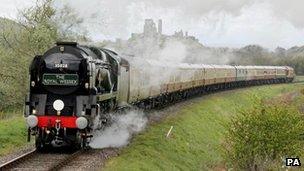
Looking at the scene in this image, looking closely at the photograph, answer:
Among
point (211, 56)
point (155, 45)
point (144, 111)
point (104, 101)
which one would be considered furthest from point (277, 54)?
point (104, 101)

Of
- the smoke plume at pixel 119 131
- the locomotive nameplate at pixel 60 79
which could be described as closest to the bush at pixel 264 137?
the smoke plume at pixel 119 131

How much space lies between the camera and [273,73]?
74.8 m

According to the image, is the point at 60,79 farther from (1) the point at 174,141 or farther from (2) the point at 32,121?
(1) the point at 174,141

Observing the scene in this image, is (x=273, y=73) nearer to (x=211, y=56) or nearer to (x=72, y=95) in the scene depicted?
(x=211, y=56)

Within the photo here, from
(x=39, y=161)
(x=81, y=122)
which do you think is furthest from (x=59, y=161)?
(x=81, y=122)

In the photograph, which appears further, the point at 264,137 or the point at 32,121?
the point at 264,137

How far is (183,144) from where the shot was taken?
78.4ft

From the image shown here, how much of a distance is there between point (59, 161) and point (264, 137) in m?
11.1

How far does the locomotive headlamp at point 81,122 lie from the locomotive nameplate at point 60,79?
3.91ft

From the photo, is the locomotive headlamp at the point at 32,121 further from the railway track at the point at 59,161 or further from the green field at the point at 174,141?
the green field at the point at 174,141

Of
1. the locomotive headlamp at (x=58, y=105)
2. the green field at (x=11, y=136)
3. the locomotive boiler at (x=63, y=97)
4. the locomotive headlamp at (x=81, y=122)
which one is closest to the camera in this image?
the locomotive headlamp at (x=81, y=122)

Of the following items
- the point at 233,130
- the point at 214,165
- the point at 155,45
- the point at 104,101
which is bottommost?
the point at 214,165

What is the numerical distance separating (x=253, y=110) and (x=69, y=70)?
10896mm

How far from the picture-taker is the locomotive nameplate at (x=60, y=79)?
52.1ft
